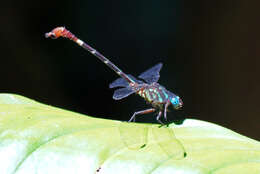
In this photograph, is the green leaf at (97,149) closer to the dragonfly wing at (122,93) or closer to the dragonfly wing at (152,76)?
the dragonfly wing at (122,93)

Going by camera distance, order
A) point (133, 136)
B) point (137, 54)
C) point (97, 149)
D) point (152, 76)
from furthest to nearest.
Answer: point (137, 54) < point (152, 76) < point (133, 136) < point (97, 149)

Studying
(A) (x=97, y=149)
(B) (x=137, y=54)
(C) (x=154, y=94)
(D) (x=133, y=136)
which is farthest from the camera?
(B) (x=137, y=54)

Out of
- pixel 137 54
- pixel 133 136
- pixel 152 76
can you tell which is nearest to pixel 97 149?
pixel 133 136

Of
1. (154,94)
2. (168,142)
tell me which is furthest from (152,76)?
(168,142)

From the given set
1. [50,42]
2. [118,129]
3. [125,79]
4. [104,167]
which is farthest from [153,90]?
[50,42]

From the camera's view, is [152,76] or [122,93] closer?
[122,93]

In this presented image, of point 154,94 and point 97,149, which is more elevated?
point 97,149

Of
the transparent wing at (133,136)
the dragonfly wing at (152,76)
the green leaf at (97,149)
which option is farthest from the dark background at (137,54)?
the green leaf at (97,149)

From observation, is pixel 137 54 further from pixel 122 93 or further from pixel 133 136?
pixel 133 136
